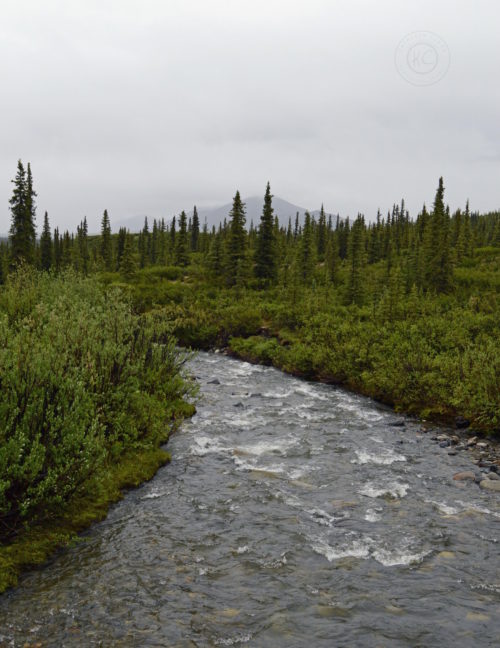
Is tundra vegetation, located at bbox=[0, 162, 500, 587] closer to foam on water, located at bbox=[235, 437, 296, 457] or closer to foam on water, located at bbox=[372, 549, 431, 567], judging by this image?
foam on water, located at bbox=[235, 437, 296, 457]

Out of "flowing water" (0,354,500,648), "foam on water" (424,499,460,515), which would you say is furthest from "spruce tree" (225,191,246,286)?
"foam on water" (424,499,460,515)

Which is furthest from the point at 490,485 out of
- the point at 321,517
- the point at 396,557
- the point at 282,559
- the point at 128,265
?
the point at 128,265

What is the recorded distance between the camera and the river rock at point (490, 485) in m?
14.1

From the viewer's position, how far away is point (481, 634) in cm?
807

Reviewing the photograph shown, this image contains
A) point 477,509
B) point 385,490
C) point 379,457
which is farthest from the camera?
point 379,457

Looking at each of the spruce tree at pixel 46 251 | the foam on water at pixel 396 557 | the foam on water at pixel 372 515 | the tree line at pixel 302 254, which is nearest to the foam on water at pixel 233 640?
the foam on water at pixel 396 557

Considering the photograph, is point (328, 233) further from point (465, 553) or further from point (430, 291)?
point (465, 553)

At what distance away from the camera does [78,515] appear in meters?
11.8

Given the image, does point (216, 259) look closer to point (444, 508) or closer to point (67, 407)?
point (67, 407)

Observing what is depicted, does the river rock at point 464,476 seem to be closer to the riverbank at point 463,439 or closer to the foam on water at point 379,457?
the riverbank at point 463,439

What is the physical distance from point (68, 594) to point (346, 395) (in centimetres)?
1951

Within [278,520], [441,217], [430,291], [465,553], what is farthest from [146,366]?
[441,217]

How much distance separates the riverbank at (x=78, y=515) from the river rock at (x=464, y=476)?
9.54 m

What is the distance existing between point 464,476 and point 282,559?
7701mm
